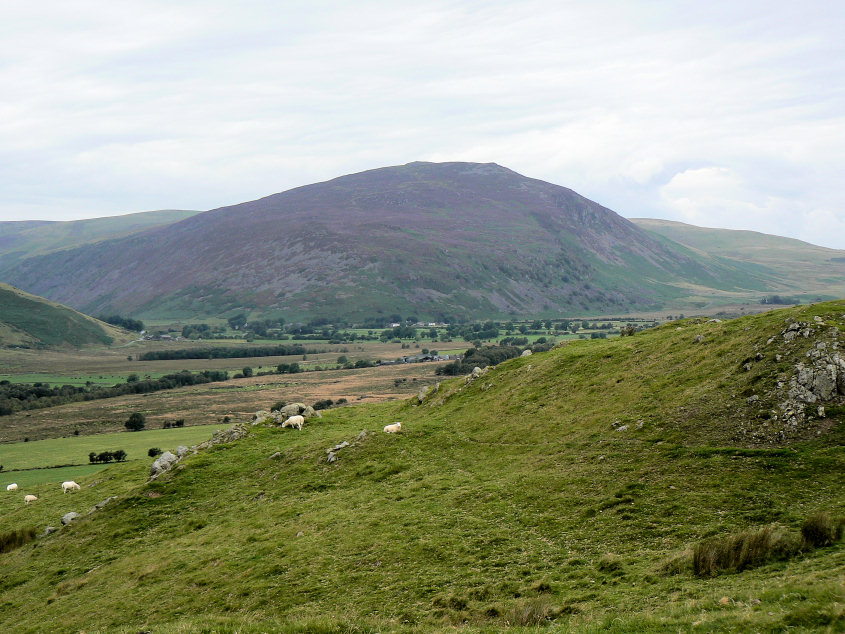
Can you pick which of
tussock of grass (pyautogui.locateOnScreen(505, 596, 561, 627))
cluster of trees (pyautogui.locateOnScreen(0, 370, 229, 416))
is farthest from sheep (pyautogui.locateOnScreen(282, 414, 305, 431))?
cluster of trees (pyautogui.locateOnScreen(0, 370, 229, 416))

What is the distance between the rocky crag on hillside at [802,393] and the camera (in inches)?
851

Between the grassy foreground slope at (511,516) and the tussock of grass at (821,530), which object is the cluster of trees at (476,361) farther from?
the tussock of grass at (821,530)

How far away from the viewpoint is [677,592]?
48.6 ft

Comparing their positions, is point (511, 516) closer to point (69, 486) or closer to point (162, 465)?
point (162, 465)

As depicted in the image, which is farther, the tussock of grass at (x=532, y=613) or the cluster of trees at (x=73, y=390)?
the cluster of trees at (x=73, y=390)

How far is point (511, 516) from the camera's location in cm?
2247

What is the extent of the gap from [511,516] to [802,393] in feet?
39.6

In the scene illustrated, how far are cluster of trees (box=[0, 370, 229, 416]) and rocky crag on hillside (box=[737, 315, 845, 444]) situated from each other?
410 feet

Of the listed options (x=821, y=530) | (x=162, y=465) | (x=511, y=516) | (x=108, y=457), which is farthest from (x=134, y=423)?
(x=821, y=530)

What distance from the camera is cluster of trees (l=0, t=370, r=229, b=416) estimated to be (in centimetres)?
11659

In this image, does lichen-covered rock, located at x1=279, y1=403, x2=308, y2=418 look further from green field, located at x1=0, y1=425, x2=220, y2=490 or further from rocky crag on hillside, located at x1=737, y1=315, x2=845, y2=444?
rocky crag on hillside, located at x1=737, y1=315, x2=845, y2=444

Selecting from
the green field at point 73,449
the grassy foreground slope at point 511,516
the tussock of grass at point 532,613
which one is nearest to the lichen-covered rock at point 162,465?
the grassy foreground slope at point 511,516

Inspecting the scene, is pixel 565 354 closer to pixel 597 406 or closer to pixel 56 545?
pixel 597 406

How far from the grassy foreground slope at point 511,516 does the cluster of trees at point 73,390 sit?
301 ft
